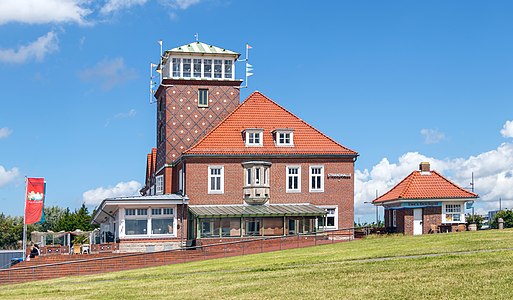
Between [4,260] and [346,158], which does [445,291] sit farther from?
[4,260]

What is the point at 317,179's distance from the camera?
54969mm

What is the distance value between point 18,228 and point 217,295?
9009cm

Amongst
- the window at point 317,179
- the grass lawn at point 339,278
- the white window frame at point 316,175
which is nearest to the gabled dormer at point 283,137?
the white window frame at point 316,175

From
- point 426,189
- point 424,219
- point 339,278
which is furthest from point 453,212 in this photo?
point 339,278

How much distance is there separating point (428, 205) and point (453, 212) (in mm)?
1987

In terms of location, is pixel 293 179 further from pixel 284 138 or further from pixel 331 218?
pixel 331 218

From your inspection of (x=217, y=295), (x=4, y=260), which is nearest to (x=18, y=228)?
(x=4, y=260)

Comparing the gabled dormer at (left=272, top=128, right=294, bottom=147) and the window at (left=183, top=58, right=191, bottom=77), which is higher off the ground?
the window at (left=183, top=58, right=191, bottom=77)

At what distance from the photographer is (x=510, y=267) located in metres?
22.5

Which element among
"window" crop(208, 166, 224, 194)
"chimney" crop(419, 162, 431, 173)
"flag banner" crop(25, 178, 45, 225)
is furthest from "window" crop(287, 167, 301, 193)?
"flag banner" crop(25, 178, 45, 225)

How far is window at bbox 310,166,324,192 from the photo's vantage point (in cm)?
5488

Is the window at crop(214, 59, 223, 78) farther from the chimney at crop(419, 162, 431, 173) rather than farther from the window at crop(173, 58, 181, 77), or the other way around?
the chimney at crop(419, 162, 431, 173)

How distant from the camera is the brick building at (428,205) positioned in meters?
53.2

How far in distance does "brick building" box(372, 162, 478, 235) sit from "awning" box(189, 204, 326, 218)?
5562mm
